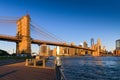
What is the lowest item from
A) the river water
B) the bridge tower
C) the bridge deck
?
the river water

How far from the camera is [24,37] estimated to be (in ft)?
298

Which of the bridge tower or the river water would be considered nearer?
the river water

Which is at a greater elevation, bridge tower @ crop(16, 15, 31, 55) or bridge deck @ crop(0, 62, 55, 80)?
bridge tower @ crop(16, 15, 31, 55)

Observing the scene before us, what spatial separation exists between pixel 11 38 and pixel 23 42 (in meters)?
8.98

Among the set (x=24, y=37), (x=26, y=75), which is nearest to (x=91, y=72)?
(x=26, y=75)

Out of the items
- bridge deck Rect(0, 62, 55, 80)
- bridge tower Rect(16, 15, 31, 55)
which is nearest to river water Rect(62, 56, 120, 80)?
bridge deck Rect(0, 62, 55, 80)

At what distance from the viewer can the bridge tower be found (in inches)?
3499

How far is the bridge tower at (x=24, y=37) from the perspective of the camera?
292 ft

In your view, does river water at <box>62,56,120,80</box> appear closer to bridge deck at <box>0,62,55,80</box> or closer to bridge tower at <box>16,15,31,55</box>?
bridge deck at <box>0,62,55,80</box>

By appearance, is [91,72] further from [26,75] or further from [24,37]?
[24,37]

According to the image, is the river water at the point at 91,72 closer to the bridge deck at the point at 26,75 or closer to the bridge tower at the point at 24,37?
the bridge deck at the point at 26,75

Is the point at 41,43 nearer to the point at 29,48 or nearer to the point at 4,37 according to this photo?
the point at 29,48

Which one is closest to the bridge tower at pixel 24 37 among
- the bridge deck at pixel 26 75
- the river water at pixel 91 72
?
the river water at pixel 91 72

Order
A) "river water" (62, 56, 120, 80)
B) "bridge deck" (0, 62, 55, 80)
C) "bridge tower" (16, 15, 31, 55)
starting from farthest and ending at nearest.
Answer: "bridge tower" (16, 15, 31, 55), "river water" (62, 56, 120, 80), "bridge deck" (0, 62, 55, 80)
